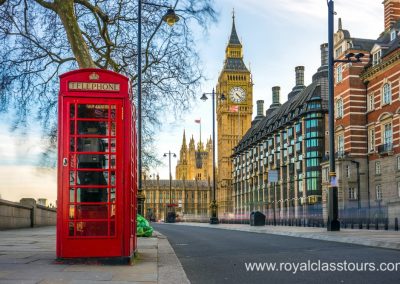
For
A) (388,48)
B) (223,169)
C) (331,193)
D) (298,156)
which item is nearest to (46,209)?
(331,193)

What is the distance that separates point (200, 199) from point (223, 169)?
141 feet

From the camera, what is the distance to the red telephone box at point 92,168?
7762 millimetres

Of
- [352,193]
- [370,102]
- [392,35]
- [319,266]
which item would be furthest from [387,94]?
[319,266]

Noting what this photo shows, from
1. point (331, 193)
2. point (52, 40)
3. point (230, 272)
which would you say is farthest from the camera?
point (331, 193)

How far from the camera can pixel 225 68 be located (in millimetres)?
150375

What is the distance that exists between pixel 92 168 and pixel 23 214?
69.5 ft

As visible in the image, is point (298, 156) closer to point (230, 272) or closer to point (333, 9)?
point (333, 9)

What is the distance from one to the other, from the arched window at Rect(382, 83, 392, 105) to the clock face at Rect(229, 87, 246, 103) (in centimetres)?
10102

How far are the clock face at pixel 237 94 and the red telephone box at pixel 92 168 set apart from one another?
471 ft

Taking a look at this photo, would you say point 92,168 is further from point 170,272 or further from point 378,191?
point 378,191

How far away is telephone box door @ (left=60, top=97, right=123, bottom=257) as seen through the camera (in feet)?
25.5

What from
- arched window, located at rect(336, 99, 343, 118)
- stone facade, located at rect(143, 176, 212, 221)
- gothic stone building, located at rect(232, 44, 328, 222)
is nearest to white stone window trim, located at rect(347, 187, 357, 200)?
arched window, located at rect(336, 99, 343, 118)

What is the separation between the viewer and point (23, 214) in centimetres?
2739

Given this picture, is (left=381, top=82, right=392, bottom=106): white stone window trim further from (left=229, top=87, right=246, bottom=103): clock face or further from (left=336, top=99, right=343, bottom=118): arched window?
(left=229, top=87, right=246, bottom=103): clock face
